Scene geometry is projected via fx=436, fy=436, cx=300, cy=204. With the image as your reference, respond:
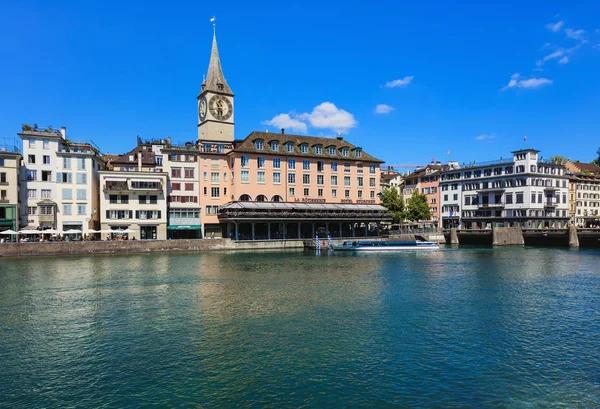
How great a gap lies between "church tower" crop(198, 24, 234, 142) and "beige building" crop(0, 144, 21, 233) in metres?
35.3

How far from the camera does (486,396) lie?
49.1 ft

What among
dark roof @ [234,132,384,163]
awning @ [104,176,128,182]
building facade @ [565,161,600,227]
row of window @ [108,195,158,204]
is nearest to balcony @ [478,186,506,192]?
building facade @ [565,161,600,227]

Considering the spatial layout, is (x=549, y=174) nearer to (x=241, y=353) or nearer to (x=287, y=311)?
(x=287, y=311)

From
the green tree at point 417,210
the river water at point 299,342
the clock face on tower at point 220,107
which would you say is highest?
the clock face on tower at point 220,107

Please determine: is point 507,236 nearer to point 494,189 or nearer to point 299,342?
point 494,189

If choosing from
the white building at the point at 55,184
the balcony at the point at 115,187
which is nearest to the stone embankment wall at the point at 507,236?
the balcony at the point at 115,187

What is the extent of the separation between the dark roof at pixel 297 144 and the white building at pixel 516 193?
27.9 meters

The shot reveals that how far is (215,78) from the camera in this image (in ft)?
301

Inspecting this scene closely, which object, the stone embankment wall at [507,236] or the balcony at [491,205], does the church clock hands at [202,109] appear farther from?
the balcony at [491,205]

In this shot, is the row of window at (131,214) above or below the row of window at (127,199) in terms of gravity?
below

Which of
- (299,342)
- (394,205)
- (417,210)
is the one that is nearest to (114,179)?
(394,205)

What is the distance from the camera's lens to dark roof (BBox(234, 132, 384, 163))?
275ft

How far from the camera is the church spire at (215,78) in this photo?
91000 millimetres

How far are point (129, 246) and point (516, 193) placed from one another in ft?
266
